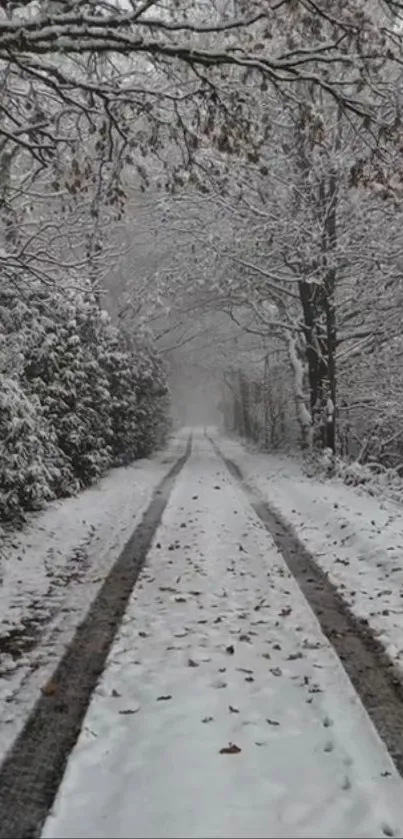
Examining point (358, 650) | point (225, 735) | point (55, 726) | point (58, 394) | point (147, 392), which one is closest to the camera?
point (225, 735)

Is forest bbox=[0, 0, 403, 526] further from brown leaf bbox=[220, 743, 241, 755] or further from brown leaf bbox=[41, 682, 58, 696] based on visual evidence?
brown leaf bbox=[220, 743, 241, 755]

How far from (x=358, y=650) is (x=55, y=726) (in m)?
2.66

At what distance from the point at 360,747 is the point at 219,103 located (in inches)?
189

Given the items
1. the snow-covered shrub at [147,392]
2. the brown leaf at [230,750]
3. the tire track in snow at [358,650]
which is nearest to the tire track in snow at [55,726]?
the brown leaf at [230,750]

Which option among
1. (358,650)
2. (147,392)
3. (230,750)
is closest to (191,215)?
(147,392)

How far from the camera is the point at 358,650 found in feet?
19.6

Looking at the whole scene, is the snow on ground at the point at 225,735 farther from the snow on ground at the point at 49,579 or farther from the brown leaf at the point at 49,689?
the snow on ground at the point at 49,579

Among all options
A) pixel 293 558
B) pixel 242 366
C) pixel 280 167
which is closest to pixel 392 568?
pixel 293 558

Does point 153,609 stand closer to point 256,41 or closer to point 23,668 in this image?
point 23,668

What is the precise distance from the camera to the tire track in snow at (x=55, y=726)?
3734mm

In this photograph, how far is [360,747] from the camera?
430 cm

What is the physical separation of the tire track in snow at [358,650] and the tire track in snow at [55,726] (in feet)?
6.51

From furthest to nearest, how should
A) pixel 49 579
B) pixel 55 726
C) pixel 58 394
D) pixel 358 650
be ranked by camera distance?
pixel 58 394 → pixel 49 579 → pixel 358 650 → pixel 55 726

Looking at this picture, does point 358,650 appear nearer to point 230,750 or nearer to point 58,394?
point 230,750
